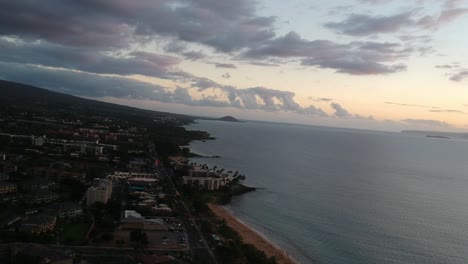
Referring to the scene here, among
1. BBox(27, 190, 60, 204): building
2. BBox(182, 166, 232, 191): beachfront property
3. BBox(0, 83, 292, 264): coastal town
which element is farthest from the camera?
BBox(182, 166, 232, 191): beachfront property

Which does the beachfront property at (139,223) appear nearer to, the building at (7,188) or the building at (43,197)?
the building at (43,197)

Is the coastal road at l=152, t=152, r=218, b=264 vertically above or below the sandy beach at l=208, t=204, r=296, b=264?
above

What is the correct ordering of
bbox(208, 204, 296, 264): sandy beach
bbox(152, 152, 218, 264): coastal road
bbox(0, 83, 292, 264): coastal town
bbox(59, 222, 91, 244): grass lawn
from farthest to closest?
bbox(208, 204, 296, 264): sandy beach
bbox(59, 222, 91, 244): grass lawn
bbox(152, 152, 218, 264): coastal road
bbox(0, 83, 292, 264): coastal town

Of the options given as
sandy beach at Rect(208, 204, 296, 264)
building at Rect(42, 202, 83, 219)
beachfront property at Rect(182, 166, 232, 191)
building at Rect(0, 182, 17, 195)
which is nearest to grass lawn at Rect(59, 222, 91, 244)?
building at Rect(42, 202, 83, 219)

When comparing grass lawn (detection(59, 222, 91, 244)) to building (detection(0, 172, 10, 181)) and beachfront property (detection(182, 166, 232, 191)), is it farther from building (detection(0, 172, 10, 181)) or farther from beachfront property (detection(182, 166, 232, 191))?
beachfront property (detection(182, 166, 232, 191))

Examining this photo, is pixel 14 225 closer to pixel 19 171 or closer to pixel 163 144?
pixel 19 171

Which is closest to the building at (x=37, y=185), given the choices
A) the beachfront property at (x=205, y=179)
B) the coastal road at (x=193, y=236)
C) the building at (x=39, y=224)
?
the building at (x=39, y=224)

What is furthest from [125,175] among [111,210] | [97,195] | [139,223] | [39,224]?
[39,224]
